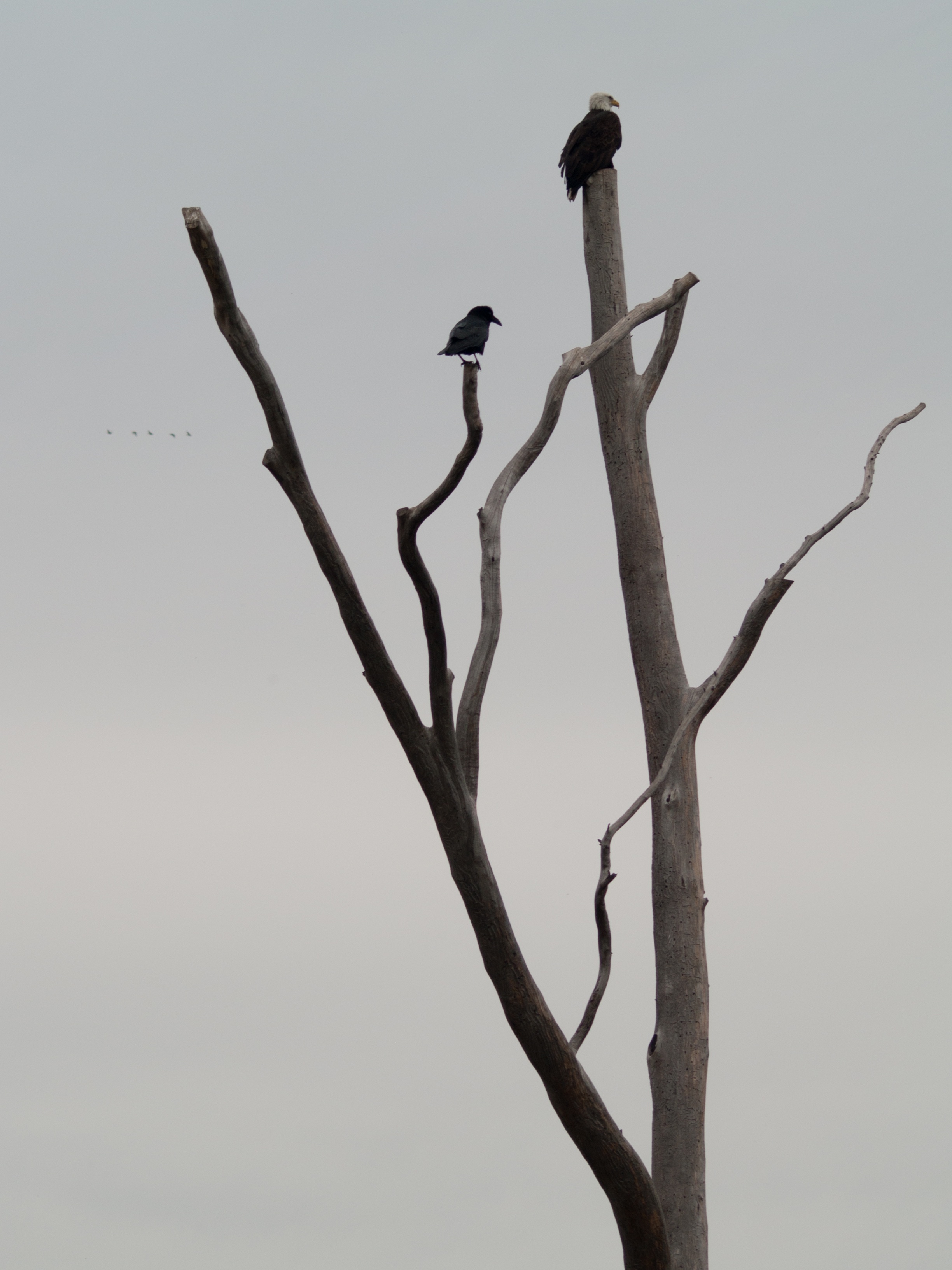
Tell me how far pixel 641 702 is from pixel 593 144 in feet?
7.16

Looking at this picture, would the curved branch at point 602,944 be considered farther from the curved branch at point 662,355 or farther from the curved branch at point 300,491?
the curved branch at point 662,355

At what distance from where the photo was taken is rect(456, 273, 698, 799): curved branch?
9.97 feet

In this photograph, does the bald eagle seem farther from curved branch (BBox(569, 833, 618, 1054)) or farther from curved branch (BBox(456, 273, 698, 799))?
curved branch (BBox(569, 833, 618, 1054))

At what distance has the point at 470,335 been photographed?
3555 millimetres

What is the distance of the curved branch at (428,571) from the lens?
2695 millimetres

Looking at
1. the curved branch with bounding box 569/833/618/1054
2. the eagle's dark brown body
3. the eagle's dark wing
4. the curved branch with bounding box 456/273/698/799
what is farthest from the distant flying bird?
the curved branch with bounding box 569/833/618/1054

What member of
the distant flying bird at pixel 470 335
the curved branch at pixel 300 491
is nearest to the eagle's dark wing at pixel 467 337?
the distant flying bird at pixel 470 335

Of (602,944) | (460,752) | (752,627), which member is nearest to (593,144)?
(752,627)

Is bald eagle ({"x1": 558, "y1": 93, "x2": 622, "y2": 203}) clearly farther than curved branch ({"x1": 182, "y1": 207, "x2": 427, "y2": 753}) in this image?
Yes

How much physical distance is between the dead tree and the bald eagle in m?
0.06

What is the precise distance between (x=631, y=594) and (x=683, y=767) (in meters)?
0.68

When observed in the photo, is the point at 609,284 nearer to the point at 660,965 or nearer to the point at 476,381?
the point at 476,381

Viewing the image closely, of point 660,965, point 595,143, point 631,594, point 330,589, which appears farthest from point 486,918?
point 595,143

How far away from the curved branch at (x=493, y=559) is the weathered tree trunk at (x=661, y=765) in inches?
38.3
